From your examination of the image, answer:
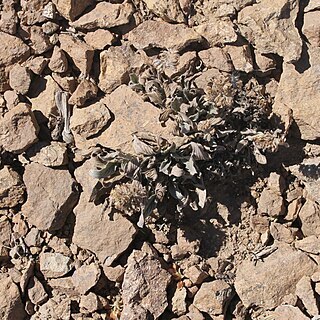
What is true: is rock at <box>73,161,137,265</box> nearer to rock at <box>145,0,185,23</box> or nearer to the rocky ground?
the rocky ground

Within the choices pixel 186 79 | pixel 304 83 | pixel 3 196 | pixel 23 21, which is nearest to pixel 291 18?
pixel 304 83

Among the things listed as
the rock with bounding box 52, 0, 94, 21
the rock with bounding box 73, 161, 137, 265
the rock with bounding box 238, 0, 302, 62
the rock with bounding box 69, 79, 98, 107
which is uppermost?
the rock with bounding box 52, 0, 94, 21

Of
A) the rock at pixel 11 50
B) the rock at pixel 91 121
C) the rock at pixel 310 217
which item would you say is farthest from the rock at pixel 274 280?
the rock at pixel 11 50

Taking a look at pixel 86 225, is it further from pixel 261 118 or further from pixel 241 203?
pixel 261 118

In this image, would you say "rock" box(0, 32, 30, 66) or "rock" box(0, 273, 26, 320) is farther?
"rock" box(0, 32, 30, 66)

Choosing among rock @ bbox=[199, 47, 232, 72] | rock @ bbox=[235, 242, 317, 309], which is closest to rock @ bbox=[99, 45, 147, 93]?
rock @ bbox=[199, 47, 232, 72]

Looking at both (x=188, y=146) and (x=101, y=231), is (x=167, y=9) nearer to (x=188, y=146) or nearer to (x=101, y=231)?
(x=188, y=146)

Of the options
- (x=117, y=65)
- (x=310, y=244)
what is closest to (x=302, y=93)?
(x=310, y=244)
